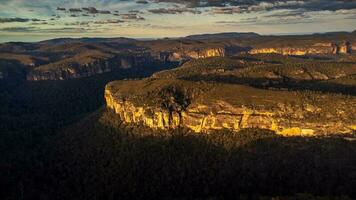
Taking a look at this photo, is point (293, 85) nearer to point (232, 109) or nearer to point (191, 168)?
point (232, 109)

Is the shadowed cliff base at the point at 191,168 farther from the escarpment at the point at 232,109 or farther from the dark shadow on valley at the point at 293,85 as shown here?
the dark shadow on valley at the point at 293,85

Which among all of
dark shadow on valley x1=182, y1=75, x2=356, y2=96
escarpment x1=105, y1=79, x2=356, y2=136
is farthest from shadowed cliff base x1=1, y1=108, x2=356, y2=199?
dark shadow on valley x1=182, y1=75, x2=356, y2=96

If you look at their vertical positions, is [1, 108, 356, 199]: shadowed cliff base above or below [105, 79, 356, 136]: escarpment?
below

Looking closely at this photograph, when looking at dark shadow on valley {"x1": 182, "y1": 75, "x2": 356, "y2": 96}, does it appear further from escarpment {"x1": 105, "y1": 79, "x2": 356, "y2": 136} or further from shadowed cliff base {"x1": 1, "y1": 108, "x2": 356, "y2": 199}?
shadowed cliff base {"x1": 1, "y1": 108, "x2": 356, "y2": 199}

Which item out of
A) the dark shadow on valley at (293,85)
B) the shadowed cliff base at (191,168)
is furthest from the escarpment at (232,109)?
the dark shadow on valley at (293,85)

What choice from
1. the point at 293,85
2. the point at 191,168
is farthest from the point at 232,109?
the point at 293,85
